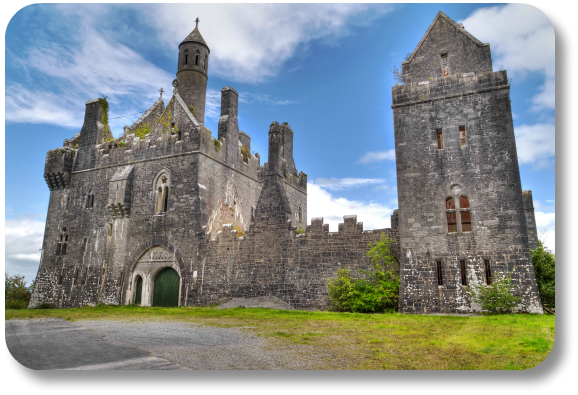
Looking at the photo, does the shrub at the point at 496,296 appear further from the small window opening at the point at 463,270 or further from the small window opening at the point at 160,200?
the small window opening at the point at 160,200

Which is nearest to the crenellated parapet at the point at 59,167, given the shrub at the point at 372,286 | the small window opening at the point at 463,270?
the shrub at the point at 372,286

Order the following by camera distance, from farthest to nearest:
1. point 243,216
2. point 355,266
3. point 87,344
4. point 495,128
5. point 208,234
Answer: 1. point 243,216
2. point 208,234
3. point 355,266
4. point 495,128
5. point 87,344

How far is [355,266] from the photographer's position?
56.7 ft

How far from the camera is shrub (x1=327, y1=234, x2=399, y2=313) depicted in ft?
51.3

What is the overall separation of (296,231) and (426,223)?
6.08 metres

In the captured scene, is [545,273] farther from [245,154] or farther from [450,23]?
[245,154]

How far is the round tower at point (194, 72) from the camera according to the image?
85.3ft

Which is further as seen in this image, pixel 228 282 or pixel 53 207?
pixel 53 207

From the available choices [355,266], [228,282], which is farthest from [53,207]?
[355,266]

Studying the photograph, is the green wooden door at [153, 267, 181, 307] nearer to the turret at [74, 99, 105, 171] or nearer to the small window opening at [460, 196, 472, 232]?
the turret at [74, 99, 105, 171]

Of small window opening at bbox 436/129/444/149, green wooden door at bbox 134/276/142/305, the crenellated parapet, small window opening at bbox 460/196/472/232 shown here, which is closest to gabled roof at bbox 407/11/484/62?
small window opening at bbox 436/129/444/149

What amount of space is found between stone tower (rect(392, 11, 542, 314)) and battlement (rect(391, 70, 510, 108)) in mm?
37

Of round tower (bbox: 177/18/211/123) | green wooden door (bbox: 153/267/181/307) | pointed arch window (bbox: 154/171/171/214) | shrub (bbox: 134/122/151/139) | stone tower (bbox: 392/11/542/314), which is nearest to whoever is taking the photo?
stone tower (bbox: 392/11/542/314)

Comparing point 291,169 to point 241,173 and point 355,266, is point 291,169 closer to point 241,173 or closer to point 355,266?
point 241,173
